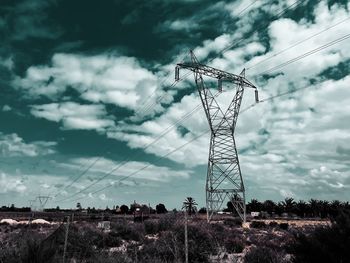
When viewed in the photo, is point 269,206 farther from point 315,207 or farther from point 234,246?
point 234,246

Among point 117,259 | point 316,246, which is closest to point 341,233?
point 316,246

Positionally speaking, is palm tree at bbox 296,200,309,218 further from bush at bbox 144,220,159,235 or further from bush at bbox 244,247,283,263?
bush at bbox 244,247,283,263

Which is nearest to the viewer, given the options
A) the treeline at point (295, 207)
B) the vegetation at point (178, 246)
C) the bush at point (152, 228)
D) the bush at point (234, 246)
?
the vegetation at point (178, 246)

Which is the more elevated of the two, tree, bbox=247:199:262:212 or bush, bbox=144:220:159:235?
tree, bbox=247:199:262:212

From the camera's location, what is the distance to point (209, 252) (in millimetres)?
22953

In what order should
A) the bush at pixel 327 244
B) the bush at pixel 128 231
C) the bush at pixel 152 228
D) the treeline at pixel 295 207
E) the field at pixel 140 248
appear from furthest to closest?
the treeline at pixel 295 207
the bush at pixel 152 228
the bush at pixel 128 231
the field at pixel 140 248
the bush at pixel 327 244

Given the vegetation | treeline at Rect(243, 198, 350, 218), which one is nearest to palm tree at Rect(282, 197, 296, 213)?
treeline at Rect(243, 198, 350, 218)

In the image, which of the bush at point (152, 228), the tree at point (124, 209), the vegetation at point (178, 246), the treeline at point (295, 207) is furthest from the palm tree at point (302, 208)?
the bush at point (152, 228)

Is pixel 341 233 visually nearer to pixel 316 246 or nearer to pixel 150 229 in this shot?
pixel 316 246

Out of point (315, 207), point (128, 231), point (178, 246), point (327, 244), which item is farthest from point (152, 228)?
point (315, 207)

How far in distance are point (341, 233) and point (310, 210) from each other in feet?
344

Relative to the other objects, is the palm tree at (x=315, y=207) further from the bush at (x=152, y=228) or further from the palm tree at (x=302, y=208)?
the bush at (x=152, y=228)

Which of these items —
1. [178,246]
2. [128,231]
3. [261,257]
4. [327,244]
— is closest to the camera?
[327,244]

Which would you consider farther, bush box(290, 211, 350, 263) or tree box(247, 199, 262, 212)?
tree box(247, 199, 262, 212)
